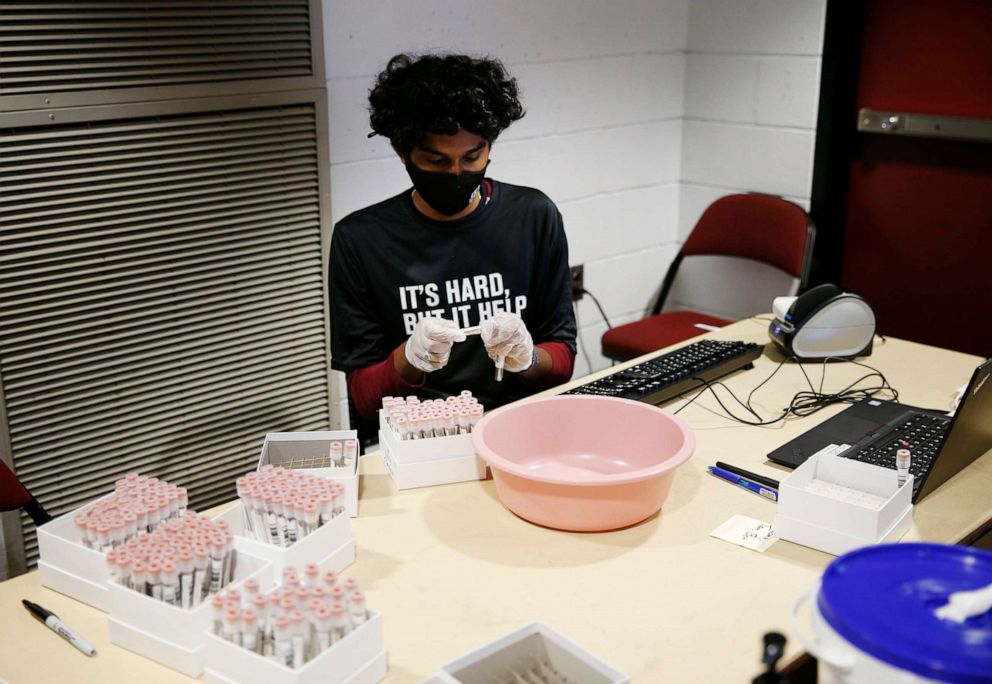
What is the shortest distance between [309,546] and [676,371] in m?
0.99

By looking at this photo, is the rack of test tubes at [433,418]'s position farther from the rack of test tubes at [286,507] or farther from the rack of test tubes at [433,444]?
the rack of test tubes at [286,507]

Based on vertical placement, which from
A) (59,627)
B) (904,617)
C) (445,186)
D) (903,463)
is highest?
(445,186)

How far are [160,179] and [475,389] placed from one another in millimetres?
964

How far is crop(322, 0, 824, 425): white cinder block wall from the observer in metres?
2.89

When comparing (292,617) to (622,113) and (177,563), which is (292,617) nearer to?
(177,563)

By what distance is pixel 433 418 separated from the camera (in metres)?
1.70

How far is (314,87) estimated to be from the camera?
2.66m

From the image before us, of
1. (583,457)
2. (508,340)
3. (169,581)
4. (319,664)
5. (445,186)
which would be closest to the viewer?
(319,664)

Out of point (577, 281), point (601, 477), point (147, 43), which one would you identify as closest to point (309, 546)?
point (601, 477)

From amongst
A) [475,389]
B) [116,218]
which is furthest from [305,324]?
[475,389]

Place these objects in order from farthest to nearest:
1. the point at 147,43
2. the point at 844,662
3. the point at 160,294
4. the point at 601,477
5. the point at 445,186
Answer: the point at 160,294 < the point at 147,43 < the point at 445,186 < the point at 601,477 < the point at 844,662

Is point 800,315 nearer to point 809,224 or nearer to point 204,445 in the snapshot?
point 809,224

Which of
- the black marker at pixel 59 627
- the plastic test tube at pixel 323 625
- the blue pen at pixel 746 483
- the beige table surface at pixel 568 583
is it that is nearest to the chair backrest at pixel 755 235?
the beige table surface at pixel 568 583

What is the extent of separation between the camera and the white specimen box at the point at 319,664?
3.73 ft
